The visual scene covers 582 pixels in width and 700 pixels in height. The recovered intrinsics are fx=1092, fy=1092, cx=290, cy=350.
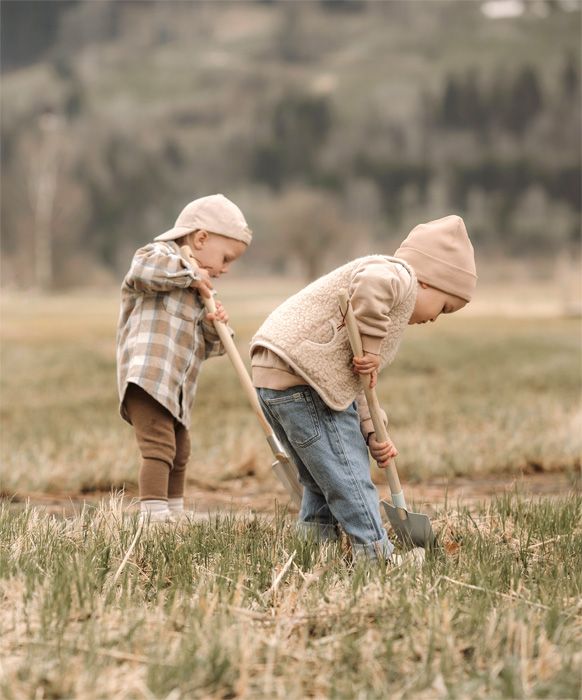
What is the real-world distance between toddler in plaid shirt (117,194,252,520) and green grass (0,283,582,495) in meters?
1.23

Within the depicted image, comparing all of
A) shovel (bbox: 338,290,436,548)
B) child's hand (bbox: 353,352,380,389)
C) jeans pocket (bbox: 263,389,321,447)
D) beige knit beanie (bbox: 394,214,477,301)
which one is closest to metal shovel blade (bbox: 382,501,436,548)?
shovel (bbox: 338,290,436,548)

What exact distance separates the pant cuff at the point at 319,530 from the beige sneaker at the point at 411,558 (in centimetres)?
28

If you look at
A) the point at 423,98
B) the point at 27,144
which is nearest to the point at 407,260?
the point at 27,144

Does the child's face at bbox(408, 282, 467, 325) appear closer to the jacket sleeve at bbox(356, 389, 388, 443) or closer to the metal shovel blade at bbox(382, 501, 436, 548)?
the jacket sleeve at bbox(356, 389, 388, 443)

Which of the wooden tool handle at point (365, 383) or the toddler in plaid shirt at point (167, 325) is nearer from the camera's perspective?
the wooden tool handle at point (365, 383)

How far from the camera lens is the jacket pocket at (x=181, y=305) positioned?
4.95 m

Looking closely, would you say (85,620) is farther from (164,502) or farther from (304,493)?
(164,502)

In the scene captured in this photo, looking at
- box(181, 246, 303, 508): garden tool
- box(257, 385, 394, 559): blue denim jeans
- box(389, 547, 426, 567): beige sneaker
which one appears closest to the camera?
box(389, 547, 426, 567): beige sneaker

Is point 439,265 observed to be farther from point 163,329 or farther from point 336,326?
point 163,329

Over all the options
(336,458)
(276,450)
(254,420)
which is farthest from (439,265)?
(254,420)

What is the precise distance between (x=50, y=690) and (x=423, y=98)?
7976cm

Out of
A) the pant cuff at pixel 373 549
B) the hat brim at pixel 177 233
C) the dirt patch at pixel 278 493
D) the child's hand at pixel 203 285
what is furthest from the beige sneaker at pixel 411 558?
the hat brim at pixel 177 233

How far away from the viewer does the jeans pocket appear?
4.04m

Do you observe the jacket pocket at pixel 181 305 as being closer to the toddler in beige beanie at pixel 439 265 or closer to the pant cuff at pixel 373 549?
the toddler in beige beanie at pixel 439 265
